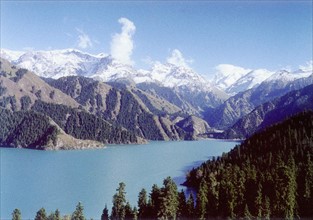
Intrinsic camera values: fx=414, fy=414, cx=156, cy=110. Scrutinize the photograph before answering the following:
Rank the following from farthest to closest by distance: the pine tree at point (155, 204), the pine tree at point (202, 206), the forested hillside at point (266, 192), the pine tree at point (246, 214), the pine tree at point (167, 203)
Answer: the forested hillside at point (266, 192) → the pine tree at point (202, 206) → the pine tree at point (246, 214) → the pine tree at point (155, 204) → the pine tree at point (167, 203)

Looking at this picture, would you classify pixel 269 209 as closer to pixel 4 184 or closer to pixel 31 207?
pixel 31 207

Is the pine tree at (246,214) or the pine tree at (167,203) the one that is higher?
the pine tree at (167,203)

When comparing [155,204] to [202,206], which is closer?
[155,204]

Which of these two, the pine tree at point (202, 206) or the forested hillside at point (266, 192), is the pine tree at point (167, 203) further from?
the forested hillside at point (266, 192)

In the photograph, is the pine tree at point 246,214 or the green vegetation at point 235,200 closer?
the green vegetation at point 235,200

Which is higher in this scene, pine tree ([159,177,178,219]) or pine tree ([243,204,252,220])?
pine tree ([159,177,178,219])

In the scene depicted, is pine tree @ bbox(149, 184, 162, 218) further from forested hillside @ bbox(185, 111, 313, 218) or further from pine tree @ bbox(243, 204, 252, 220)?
pine tree @ bbox(243, 204, 252, 220)

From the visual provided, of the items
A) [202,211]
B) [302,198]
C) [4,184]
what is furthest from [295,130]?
[4,184]

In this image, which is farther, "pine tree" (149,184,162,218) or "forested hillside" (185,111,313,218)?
"forested hillside" (185,111,313,218)

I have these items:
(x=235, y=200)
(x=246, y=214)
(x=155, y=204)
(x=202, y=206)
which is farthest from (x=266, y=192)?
(x=155, y=204)

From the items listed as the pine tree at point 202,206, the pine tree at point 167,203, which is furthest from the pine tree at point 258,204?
the pine tree at point 167,203

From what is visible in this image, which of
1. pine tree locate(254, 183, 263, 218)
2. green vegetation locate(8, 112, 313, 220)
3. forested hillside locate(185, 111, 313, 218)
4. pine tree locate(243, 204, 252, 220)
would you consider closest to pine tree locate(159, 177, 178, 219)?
green vegetation locate(8, 112, 313, 220)

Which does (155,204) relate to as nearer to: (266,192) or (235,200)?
(235,200)
